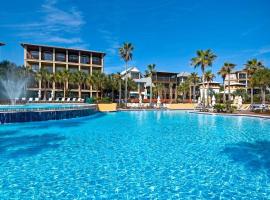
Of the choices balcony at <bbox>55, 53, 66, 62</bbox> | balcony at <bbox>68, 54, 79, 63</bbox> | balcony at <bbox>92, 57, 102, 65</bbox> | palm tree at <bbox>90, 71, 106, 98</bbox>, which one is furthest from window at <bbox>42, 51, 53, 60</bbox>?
palm tree at <bbox>90, 71, 106, 98</bbox>

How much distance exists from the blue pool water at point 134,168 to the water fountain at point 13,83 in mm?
39134

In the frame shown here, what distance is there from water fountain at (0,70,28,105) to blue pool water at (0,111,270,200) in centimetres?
3913

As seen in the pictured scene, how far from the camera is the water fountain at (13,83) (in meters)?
49.8

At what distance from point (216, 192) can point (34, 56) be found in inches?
2568

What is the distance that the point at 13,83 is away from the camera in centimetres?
5300

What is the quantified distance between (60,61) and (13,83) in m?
16.9

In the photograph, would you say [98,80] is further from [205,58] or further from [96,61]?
[205,58]

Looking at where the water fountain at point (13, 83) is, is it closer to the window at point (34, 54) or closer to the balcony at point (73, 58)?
the window at point (34, 54)

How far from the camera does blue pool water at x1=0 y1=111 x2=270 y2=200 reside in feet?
23.5

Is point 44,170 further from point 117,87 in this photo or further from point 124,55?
point 117,87

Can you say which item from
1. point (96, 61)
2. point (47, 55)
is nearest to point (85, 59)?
point (96, 61)

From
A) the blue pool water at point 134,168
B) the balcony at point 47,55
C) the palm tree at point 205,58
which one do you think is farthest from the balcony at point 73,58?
the blue pool water at point 134,168

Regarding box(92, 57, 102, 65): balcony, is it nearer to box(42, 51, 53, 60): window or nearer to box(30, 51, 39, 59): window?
box(42, 51, 53, 60): window

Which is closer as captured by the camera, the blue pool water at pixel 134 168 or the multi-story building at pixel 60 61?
the blue pool water at pixel 134 168
